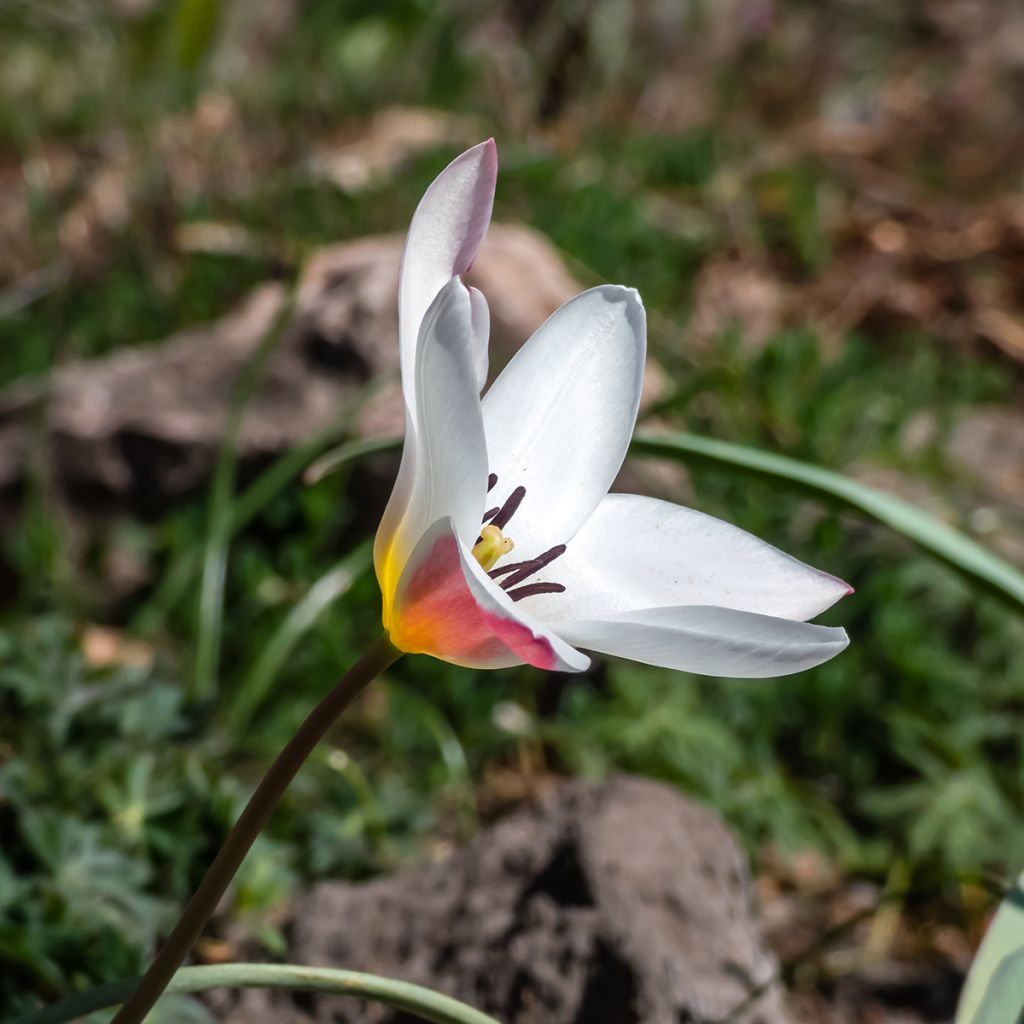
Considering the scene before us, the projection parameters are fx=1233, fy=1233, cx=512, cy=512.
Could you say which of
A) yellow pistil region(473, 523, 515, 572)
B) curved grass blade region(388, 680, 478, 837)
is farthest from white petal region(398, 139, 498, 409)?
curved grass blade region(388, 680, 478, 837)

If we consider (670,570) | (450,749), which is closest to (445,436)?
(670,570)

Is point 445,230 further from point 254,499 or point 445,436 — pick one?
point 254,499

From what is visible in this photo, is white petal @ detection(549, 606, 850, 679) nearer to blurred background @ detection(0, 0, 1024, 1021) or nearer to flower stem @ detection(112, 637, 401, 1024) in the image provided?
flower stem @ detection(112, 637, 401, 1024)

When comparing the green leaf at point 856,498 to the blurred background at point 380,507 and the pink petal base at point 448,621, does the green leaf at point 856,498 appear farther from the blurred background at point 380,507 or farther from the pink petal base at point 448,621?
the pink petal base at point 448,621

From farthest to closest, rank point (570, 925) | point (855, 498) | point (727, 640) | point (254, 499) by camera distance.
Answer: point (254, 499)
point (570, 925)
point (855, 498)
point (727, 640)

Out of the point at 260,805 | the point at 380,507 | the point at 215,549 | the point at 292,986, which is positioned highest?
the point at 260,805

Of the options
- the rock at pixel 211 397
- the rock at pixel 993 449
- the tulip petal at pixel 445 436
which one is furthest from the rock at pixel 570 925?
the rock at pixel 993 449
